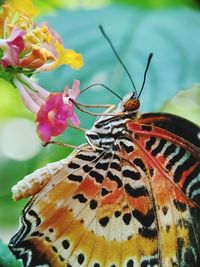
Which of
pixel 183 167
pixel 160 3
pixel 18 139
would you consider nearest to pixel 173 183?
pixel 183 167

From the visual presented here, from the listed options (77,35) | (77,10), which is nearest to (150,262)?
(77,35)

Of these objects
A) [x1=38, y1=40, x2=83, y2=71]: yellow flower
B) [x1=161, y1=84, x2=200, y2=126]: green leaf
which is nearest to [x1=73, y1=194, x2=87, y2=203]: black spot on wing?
[x1=38, y1=40, x2=83, y2=71]: yellow flower

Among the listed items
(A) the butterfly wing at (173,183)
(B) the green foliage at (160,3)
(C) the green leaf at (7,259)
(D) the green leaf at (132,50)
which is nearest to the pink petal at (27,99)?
(A) the butterfly wing at (173,183)

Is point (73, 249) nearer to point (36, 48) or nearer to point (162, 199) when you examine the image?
point (162, 199)

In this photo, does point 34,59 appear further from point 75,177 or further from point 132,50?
point 132,50

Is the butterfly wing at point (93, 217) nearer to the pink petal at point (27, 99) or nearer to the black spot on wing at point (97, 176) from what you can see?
the black spot on wing at point (97, 176)

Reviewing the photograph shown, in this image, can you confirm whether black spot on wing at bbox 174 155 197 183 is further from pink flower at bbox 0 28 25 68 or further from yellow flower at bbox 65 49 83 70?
pink flower at bbox 0 28 25 68
